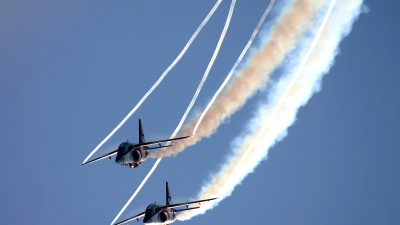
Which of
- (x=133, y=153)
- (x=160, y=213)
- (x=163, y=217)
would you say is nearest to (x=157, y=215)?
(x=160, y=213)

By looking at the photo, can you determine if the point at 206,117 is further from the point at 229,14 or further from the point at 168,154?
the point at 229,14

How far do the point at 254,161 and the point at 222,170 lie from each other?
12.3ft

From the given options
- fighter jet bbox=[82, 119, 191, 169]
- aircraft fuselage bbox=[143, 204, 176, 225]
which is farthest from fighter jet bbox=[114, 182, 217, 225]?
fighter jet bbox=[82, 119, 191, 169]

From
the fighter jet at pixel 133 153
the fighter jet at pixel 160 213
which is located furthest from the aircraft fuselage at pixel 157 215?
the fighter jet at pixel 133 153

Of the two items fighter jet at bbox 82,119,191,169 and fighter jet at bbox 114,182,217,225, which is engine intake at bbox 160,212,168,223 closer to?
fighter jet at bbox 114,182,217,225

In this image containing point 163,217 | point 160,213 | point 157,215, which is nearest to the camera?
point 163,217

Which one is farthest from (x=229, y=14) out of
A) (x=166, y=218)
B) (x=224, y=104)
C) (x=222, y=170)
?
(x=166, y=218)

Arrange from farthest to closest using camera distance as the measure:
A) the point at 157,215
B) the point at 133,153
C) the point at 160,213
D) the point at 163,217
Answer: the point at 133,153
the point at 160,213
the point at 157,215
the point at 163,217

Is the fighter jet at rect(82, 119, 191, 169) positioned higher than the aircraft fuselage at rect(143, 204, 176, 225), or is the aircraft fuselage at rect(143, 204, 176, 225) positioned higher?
the fighter jet at rect(82, 119, 191, 169)

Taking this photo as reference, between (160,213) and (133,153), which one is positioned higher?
(133,153)

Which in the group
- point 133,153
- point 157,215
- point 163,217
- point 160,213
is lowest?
point 163,217

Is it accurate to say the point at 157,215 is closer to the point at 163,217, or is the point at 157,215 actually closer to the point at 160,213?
the point at 160,213

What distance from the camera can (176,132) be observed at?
3086 inches

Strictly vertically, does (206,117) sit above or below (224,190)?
above
